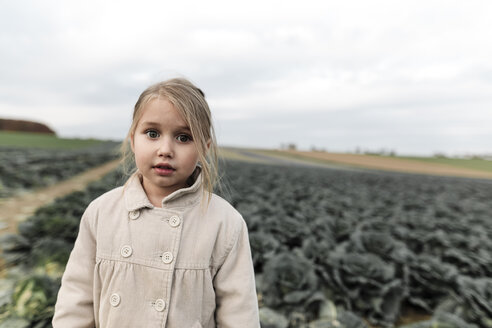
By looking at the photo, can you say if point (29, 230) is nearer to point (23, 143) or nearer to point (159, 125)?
point (159, 125)

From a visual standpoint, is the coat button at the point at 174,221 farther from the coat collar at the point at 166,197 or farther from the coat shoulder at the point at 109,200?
the coat shoulder at the point at 109,200

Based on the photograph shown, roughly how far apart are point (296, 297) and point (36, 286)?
6.00 feet

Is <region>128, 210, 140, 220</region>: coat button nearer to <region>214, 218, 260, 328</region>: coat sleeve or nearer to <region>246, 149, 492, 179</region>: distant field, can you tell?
<region>214, 218, 260, 328</region>: coat sleeve

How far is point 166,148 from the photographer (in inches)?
46.4

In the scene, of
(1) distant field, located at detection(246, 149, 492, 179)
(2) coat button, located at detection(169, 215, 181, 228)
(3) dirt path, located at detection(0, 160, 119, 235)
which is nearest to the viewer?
(2) coat button, located at detection(169, 215, 181, 228)

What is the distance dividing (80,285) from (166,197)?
23.6 inches

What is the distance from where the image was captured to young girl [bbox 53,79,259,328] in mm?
1231

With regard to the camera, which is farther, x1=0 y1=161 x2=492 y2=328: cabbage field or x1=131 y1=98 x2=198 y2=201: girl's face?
x1=0 y1=161 x2=492 y2=328: cabbage field

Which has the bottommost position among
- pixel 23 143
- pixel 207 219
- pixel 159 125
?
pixel 23 143

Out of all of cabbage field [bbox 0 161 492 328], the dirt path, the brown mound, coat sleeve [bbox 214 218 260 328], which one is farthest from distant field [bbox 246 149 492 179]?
→ the brown mound

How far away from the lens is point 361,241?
345cm

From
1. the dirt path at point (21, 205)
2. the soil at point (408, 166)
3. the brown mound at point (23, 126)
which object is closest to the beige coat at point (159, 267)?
the dirt path at point (21, 205)

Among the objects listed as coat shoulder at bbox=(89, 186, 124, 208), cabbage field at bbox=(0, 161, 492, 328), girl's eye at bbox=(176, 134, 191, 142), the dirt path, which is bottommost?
the dirt path

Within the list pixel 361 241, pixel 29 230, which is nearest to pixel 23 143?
pixel 29 230
